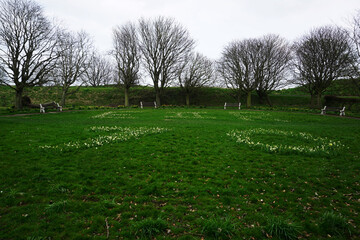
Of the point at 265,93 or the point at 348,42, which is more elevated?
the point at 348,42

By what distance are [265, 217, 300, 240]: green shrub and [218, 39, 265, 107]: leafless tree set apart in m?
40.6

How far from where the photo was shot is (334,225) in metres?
3.67

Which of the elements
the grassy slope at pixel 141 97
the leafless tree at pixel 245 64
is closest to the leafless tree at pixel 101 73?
the grassy slope at pixel 141 97

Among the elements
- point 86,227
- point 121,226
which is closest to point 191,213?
point 121,226

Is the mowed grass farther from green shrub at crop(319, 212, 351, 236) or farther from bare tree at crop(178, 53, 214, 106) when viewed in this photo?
bare tree at crop(178, 53, 214, 106)

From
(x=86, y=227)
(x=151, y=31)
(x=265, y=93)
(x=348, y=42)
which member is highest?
(x=151, y=31)

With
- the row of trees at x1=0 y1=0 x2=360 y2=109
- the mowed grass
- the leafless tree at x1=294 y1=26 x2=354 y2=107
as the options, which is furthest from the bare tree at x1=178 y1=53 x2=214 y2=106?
the mowed grass

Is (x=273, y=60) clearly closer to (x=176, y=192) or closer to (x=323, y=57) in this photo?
(x=323, y=57)

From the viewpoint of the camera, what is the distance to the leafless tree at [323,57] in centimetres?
3162

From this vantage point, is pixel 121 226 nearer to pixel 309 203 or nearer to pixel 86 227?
pixel 86 227

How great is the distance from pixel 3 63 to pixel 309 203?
Result: 118ft

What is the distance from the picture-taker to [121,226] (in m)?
3.63

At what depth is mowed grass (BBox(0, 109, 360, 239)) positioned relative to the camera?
3529mm

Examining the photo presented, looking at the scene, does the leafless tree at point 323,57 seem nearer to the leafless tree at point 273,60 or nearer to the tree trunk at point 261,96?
the leafless tree at point 273,60
